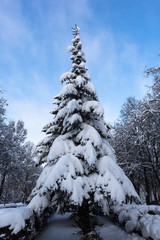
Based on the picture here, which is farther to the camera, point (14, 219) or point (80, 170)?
point (80, 170)

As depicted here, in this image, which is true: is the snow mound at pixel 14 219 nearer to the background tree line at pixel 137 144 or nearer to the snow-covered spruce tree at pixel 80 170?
the snow-covered spruce tree at pixel 80 170

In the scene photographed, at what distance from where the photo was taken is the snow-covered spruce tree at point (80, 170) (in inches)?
208

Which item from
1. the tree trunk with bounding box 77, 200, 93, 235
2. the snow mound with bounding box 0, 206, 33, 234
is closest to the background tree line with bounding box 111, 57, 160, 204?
the tree trunk with bounding box 77, 200, 93, 235

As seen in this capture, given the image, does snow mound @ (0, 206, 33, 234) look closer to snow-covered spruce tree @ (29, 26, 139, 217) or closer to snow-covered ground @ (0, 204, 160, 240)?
snow-covered ground @ (0, 204, 160, 240)

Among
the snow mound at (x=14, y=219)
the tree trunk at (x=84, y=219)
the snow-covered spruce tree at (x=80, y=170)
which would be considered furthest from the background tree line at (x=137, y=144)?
the snow mound at (x=14, y=219)

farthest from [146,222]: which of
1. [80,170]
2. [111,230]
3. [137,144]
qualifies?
[137,144]

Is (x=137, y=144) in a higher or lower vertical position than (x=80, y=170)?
higher

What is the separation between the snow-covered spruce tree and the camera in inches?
208

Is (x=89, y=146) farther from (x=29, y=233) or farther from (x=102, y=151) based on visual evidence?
(x=29, y=233)

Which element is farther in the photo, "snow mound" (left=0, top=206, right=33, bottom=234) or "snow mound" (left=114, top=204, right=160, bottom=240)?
"snow mound" (left=114, top=204, right=160, bottom=240)

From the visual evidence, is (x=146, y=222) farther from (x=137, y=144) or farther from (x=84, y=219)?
(x=137, y=144)

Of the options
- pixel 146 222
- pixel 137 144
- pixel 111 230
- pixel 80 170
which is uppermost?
pixel 137 144

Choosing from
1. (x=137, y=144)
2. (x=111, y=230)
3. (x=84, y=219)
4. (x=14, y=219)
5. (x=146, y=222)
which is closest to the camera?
(x=14, y=219)

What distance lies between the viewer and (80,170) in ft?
19.3
